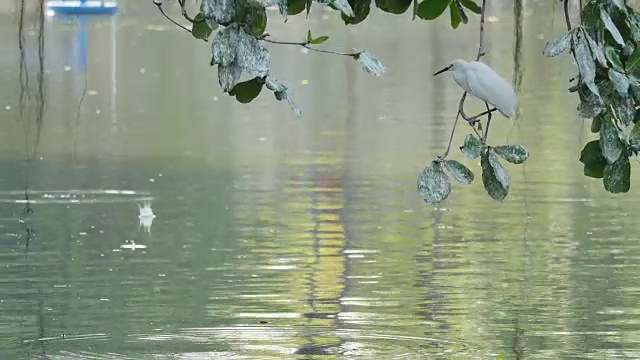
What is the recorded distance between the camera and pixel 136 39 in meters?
45.4

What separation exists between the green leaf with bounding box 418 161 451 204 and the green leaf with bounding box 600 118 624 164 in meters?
0.34

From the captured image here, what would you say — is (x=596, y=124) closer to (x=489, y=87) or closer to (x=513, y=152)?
(x=513, y=152)

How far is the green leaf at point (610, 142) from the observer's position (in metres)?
3.22

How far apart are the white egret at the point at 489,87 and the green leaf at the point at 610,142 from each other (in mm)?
751

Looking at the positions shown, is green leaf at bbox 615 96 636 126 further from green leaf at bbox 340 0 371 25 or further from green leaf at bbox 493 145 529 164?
green leaf at bbox 340 0 371 25

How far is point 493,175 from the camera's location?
321 centimetres

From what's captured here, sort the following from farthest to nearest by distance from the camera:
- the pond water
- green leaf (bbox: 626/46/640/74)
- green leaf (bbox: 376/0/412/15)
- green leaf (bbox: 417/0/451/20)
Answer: the pond water < green leaf (bbox: 376/0/412/15) < green leaf (bbox: 417/0/451/20) < green leaf (bbox: 626/46/640/74)

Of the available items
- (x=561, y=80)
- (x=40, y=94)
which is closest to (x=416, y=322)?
(x=40, y=94)

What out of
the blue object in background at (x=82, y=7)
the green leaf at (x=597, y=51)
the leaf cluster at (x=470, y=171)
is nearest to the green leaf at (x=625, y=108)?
the green leaf at (x=597, y=51)

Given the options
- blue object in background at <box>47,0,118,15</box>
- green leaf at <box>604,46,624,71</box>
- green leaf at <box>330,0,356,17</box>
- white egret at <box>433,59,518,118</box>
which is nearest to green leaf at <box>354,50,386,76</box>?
green leaf at <box>330,0,356,17</box>

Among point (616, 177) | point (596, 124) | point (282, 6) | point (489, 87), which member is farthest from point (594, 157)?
point (282, 6)

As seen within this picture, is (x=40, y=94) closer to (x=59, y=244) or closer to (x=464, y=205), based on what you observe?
(x=59, y=244)

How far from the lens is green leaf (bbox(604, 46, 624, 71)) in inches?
128

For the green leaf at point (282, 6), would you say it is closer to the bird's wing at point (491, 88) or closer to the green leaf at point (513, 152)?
the green leaf at point (513, 152)
